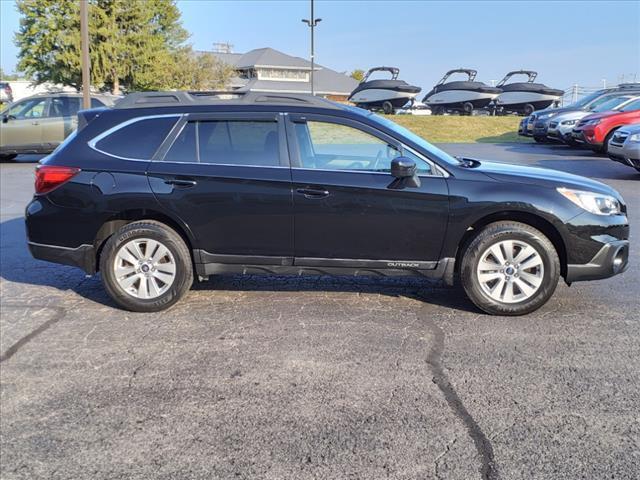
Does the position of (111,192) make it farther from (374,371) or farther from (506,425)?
(506,425)

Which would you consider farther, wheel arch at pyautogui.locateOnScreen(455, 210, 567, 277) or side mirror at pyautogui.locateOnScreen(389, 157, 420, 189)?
wheel arch at pyautogui.locateOnScreen(455, 210, 567, 277)

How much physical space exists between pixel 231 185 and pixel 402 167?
1.38 meters

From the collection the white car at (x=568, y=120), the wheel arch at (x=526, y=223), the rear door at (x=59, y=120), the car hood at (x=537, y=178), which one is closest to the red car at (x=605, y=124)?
the white car at (x=568, y=120)

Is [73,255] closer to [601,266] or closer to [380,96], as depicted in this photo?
[601,266]

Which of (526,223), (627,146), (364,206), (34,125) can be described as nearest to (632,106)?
(627,146)

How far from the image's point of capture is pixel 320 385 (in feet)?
11.9

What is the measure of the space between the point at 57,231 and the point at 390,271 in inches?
111

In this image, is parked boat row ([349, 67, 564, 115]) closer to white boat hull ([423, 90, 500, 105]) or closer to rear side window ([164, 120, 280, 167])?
white boat hull ([423, 90, 500, 105])

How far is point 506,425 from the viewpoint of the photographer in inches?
124

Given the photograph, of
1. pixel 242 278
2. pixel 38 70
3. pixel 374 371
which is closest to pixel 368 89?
pixel 38 70

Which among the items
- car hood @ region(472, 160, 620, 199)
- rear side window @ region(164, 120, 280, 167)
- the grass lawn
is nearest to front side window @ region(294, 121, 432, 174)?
rear side window @ region(164, 120, 280, 167)

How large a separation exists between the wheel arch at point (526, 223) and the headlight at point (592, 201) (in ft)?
0.91

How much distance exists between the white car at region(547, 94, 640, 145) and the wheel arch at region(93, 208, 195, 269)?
1631 cm

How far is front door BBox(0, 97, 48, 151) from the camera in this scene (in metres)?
16.4
